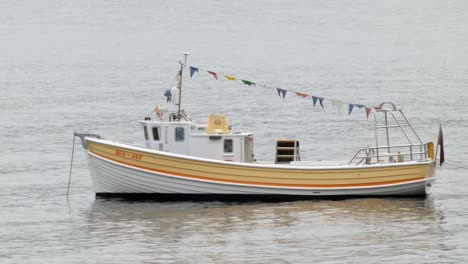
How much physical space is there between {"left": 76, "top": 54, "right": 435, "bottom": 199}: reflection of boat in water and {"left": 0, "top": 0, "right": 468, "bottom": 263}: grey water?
1.75ft

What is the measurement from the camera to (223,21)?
159625 mm

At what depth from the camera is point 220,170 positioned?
136 feet

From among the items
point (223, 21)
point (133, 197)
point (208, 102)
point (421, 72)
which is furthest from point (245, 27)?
point (133, 197)

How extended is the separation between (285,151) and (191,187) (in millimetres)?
3832

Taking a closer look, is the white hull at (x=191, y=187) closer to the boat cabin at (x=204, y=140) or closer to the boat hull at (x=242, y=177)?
the boat hull at (x=242, y=177)

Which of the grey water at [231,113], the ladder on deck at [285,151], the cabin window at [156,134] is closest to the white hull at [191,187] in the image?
the grey water at [231,113]

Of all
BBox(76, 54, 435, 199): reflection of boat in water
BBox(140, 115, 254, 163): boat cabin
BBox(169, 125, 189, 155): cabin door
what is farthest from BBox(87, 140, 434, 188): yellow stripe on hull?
BBox(169, 125, 189, 155): cabin door

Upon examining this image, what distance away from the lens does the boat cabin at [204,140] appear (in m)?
42.1

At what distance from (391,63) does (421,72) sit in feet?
31.6

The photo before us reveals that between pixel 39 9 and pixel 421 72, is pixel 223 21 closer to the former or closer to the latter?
pixel 39 9

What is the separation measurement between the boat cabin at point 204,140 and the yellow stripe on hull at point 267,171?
897mm

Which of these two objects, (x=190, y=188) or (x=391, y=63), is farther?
(x=391, y=63)

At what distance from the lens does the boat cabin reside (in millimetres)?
42062

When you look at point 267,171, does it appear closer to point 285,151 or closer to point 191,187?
point 285,151
